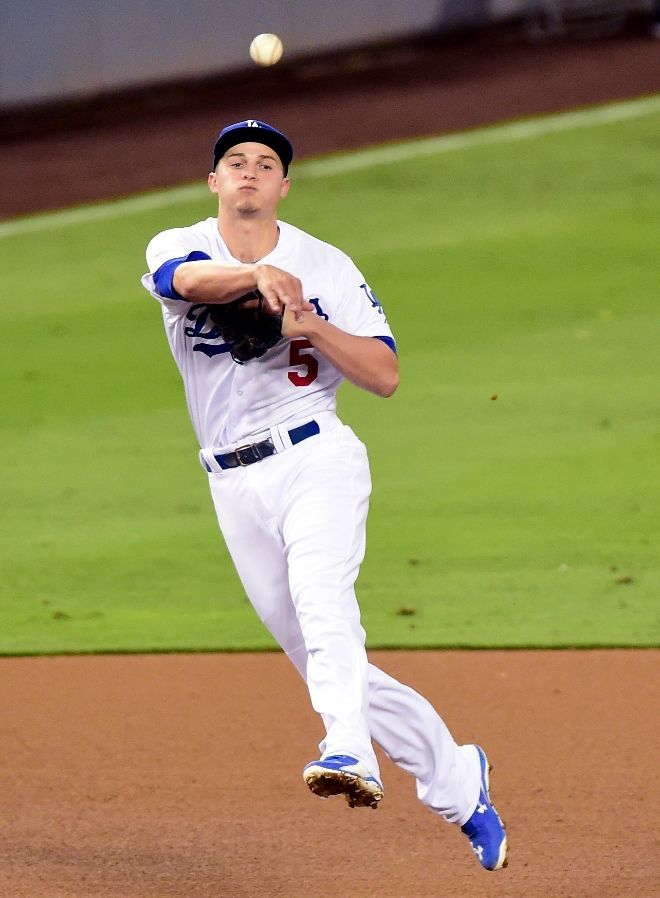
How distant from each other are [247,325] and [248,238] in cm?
38

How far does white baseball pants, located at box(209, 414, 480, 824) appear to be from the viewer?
453cm

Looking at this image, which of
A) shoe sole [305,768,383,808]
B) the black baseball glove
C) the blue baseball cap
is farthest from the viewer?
the blue baseball cap

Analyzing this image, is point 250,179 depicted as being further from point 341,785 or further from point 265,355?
point 341,785

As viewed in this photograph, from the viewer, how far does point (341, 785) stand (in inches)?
165

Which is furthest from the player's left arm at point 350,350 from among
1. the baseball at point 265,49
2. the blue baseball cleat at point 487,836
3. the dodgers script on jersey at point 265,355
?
the baseball at point 265,49

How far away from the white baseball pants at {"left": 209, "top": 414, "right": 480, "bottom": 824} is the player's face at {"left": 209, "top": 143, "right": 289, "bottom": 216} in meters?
0.69

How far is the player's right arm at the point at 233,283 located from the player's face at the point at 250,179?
310 mm

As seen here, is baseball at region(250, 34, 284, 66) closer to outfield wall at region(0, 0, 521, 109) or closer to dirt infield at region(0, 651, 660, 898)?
outfield wall at region(0, 0, 521, 109)

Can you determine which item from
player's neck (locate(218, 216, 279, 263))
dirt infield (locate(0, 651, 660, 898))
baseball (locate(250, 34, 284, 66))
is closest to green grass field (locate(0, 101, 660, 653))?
dirt infield (locate(0, 651, 660, 898))

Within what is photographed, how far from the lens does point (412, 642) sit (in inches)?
287

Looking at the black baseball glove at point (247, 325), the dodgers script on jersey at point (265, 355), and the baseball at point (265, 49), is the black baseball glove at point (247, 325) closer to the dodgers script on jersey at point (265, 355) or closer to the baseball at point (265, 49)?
the dodgers script on jersey at point (265, 355)

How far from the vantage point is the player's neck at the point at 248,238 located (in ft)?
16.5

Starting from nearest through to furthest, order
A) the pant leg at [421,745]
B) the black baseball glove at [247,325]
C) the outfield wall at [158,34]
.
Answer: the black baseball glove at [247,325], the pant leg at [421,745], the outfield wall at [158,34]

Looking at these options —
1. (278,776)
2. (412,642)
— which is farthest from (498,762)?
(412,642)
